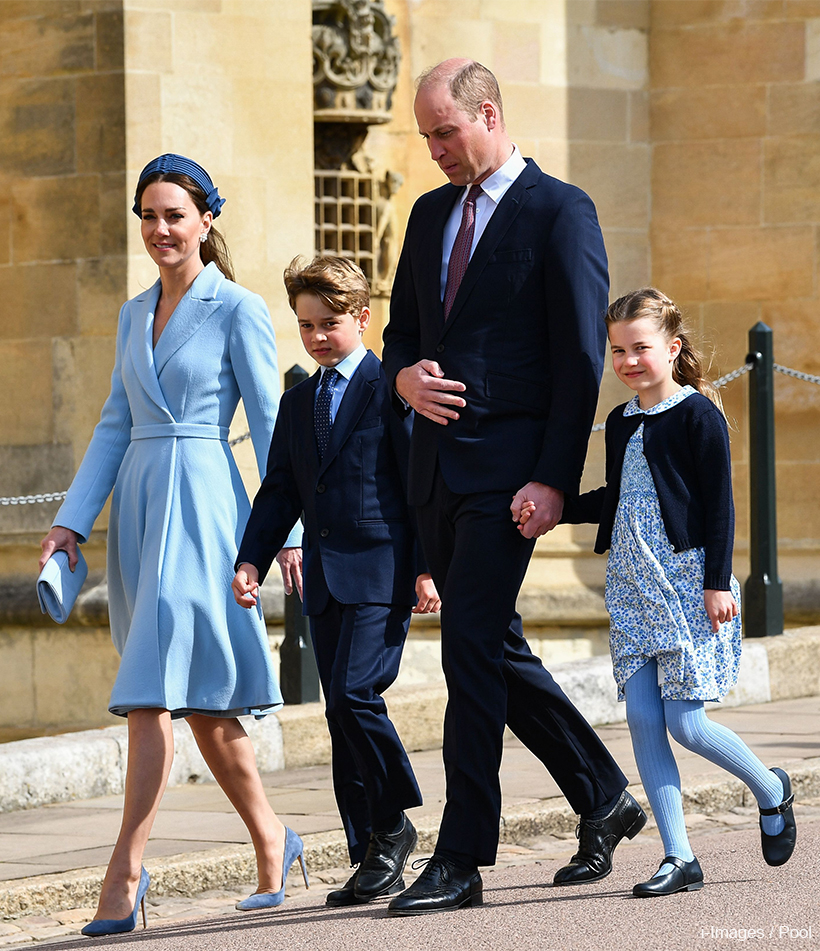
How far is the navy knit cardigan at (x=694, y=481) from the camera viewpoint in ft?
13.8

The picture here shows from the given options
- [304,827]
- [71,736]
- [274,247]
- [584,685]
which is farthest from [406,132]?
[304,827]

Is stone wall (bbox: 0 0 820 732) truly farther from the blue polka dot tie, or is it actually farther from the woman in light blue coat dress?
the blue polka dot tie

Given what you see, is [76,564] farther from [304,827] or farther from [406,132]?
[406,132]

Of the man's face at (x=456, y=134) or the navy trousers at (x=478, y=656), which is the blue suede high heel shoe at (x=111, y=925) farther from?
the man's face at (x=456, y=134)

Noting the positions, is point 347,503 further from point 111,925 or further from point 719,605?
point 111,925

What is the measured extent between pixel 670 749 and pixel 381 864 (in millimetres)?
732

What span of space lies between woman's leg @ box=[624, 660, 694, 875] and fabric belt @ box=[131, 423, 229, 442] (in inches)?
47.4

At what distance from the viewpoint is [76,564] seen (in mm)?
4613

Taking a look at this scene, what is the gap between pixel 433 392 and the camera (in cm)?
416

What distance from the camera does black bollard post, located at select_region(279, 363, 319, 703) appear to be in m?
7.09

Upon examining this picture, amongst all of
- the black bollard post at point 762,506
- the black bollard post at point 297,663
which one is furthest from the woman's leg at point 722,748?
the black bollard post at point 762,506

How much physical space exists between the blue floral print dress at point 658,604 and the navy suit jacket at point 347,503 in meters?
0.54

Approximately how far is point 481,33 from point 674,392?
6.00 metres

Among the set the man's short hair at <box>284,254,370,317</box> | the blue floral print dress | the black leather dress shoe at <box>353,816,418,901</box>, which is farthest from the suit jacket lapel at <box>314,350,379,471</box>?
the black leather dress shoe at <box>353,816,418,901</box>
